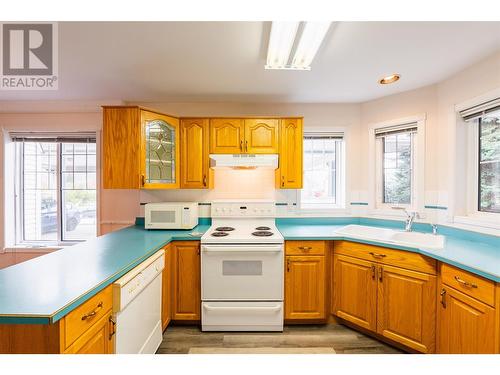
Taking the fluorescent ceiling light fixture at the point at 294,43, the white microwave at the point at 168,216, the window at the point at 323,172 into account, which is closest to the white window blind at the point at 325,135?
the window at the point at 323,172

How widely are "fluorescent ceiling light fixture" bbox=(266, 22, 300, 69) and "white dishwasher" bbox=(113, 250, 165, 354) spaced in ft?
5.56

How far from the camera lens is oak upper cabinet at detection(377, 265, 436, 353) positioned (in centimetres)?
172

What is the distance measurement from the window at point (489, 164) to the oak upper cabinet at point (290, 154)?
155 cm

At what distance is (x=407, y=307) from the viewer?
181 centimetres

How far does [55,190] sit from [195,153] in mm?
1966

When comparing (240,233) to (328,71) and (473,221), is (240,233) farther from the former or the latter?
(473,221)

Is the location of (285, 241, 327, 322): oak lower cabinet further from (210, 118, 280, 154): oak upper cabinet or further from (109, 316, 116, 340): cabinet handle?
(109, 316, 116, 340): cabinet handle

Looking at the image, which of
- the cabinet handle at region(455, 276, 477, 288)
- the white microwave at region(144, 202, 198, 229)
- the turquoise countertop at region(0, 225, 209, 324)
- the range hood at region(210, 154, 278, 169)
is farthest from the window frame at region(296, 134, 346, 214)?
the turquoise countertop at region(0, 225, 209, 324)

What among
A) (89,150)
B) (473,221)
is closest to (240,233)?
(473,221)

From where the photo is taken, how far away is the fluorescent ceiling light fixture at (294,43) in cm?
137

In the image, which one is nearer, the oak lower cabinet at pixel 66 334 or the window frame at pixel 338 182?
the oak lower cabinet at pixel 66 334

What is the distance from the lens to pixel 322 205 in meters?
2.92

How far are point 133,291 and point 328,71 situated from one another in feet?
7.34

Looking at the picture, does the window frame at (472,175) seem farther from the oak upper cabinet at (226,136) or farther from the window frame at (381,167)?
the oak upper cabinet at (226,136)
